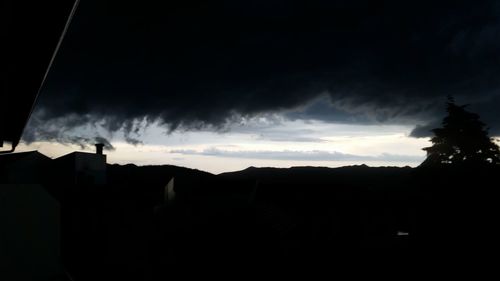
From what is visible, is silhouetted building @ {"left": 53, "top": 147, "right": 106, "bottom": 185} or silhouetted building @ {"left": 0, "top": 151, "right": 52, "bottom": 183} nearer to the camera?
silhouetted building @ {"left": 0, "top": 151, "right": 52, "bottom": 183}

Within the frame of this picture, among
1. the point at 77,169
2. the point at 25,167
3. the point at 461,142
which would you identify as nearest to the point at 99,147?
the point at 77,169

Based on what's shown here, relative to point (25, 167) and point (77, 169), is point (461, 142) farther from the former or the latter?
point (25, 167)

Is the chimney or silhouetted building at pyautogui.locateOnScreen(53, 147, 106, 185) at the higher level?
the chimney

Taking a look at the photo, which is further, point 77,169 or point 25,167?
point 77,169

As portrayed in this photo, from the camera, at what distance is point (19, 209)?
11.1m

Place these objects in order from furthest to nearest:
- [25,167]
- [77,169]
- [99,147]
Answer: [99,147] → [77,169] → [25,167]

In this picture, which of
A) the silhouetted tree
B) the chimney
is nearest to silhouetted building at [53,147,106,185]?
the chimney

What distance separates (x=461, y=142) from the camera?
38562 mm

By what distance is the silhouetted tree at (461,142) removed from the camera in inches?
1480

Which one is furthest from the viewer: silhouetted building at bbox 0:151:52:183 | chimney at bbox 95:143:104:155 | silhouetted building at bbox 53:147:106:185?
chimney at bbox 95:143:104:155

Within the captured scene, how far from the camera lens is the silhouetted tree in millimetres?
37594

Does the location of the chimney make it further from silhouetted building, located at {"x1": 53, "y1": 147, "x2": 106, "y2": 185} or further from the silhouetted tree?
the silhouetted tree

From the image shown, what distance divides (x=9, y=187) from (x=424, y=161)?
4008 centimetres

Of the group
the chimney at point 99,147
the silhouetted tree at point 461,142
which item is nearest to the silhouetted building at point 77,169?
the chimney at point 99,147
